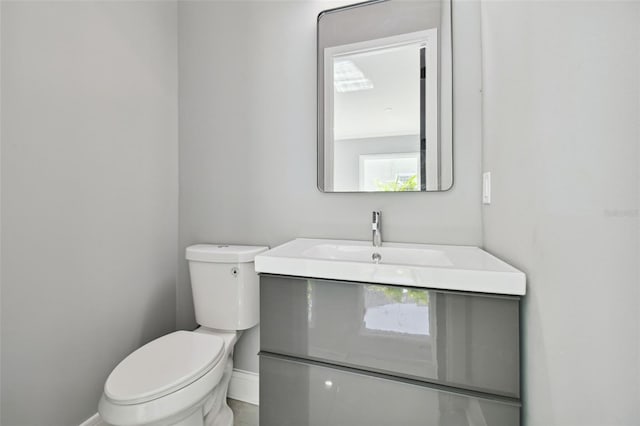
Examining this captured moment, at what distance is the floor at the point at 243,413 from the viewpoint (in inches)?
56.4

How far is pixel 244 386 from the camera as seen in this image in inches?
62.6

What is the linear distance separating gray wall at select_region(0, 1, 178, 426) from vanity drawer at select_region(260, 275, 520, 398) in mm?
849

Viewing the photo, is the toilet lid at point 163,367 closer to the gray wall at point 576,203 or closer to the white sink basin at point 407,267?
the white sink basin at point 407,267

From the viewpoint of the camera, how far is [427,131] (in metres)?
1.28

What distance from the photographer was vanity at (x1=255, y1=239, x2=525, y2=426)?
0.78 meters

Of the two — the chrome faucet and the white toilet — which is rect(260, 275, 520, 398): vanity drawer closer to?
the white toilet

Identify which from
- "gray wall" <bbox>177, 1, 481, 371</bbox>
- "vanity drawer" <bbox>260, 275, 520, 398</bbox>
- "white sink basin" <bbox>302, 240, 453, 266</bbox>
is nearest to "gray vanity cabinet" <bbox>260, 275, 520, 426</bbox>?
"vanity drawer" <bbox>260, 275, 520, 398</bbox>

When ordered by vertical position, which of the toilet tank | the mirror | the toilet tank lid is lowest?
the toilet tank

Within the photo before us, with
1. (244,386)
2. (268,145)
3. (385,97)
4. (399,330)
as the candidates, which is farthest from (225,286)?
(385,97)

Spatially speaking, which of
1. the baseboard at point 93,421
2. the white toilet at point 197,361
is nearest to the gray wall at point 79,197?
the baseboard at point 93,421

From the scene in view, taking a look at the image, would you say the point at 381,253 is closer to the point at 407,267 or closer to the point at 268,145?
the point at 407,267

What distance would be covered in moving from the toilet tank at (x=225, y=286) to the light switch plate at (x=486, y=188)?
104 centimetres

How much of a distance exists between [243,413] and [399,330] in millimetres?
1134

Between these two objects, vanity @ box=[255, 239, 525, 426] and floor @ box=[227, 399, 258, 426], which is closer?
vanity @ box=[255, 239, 525, 426]
